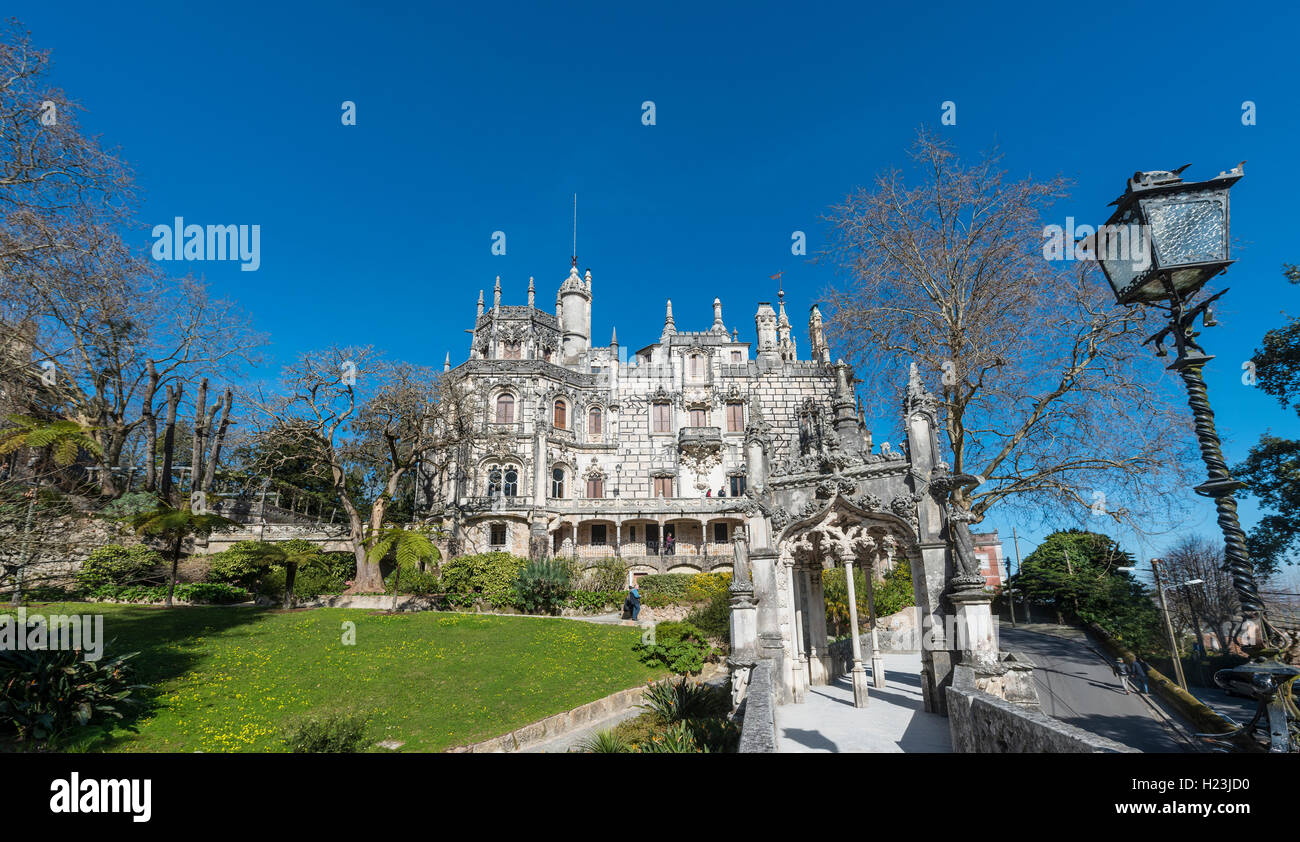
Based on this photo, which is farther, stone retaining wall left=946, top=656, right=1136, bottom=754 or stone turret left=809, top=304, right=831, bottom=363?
stone turret left=809, top=304, right=831, bottom=363

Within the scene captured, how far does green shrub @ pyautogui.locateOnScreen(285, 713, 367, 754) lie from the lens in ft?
28.0

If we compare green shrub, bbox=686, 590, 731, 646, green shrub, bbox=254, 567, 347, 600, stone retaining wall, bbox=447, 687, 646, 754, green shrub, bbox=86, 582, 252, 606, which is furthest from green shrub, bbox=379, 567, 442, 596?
stone retaining wall, bbox=447, 687, 646, 754

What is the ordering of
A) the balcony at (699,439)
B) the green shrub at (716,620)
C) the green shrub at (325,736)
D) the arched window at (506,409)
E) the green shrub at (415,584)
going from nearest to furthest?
the green shrub at (325,736) < the green shrub at (716,620) < the green shrub at (415,584) < the arched window at (506,409) < the balcony at (699,439)

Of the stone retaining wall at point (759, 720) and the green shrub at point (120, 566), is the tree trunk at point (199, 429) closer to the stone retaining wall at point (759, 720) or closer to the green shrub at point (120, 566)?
the green shrub at point (120, 566)

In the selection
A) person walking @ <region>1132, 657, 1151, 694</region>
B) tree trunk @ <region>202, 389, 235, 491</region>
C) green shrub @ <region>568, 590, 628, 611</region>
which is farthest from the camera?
tree trunk @ <region>202, 389, 235, 491</region>

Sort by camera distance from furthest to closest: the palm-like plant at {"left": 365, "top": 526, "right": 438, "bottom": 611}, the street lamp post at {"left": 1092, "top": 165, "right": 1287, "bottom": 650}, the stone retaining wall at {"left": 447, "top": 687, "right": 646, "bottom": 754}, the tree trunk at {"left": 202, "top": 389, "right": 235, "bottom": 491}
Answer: the tree trunk at {"left": 202, "top": 389, "right": 235, "bottom": 491} → the palm-like plant at {"left": 365, "top": 526, "right": 438, "bottom": 611} → the stone retaining wall at {"left": 447, "top": 687, "right": 646, "bottom": 754} → the street lamp post at {"left": 1092, "top": 165, "right": 1287, "bottom": 650}

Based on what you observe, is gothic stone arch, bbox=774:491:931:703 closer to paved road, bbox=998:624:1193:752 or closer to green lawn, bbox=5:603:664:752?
green lawn, bbox=5:603:664:752

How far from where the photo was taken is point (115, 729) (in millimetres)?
8828

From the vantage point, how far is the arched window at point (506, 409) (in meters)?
40.2

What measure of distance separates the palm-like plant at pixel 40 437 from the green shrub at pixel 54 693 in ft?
9.83

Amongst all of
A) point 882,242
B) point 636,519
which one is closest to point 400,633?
point 882,242

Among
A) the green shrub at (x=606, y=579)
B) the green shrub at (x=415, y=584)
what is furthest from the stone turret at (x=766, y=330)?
the green shrub at (x=415, y=584)

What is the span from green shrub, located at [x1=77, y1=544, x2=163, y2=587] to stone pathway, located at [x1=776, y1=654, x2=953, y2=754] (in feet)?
76.7
